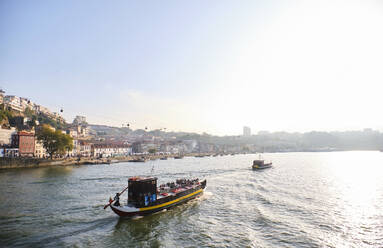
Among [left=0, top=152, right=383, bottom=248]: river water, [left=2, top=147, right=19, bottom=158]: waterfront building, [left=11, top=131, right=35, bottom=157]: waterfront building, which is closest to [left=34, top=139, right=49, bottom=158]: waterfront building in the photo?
[left=11, top=131, right=35, bottom=157]: waterfront building

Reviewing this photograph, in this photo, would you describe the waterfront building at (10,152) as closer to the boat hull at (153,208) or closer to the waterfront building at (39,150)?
the waterfront building at (39,150)

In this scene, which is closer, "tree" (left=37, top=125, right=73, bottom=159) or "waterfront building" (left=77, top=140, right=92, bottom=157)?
"tree" (left=37, top=125, right=73, bottom=159)

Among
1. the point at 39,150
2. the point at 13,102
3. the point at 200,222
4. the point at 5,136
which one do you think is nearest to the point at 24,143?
the point at 39,150

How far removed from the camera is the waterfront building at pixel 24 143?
261ft

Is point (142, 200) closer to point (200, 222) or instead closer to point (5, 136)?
point (200, 222)

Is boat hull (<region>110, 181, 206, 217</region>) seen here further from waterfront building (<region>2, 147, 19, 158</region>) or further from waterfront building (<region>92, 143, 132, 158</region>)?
waterfront building (<region>92, 143, 132, 158</region>)

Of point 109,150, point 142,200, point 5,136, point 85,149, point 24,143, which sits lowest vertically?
point 142,200

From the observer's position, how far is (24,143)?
265 feet

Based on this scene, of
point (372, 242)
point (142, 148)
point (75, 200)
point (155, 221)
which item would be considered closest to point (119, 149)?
point (142, 148)

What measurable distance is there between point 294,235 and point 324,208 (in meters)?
11.5

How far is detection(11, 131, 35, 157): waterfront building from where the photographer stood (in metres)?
79.6

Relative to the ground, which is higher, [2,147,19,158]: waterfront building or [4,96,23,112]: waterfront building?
[4,96,23,112]: waterfront building

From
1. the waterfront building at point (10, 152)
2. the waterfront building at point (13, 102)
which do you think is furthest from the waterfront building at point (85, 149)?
the waterfront building at point (13, 102)

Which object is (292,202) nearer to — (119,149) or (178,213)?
(178,213)
